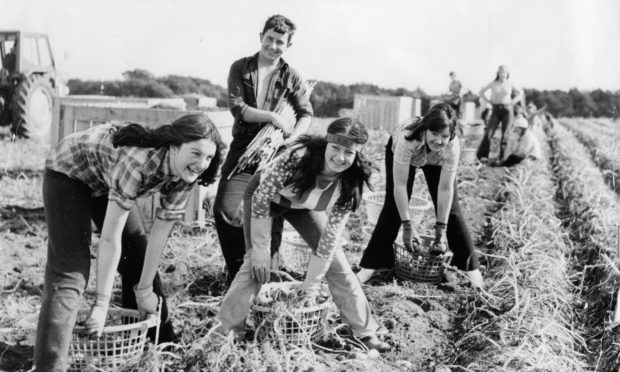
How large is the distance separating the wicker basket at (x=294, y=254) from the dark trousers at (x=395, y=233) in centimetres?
35

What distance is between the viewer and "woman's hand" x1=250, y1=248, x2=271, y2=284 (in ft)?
8.95

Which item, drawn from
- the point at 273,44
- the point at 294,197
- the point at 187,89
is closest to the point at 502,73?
the point at 273,44

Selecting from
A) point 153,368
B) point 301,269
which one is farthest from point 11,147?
point 153,368

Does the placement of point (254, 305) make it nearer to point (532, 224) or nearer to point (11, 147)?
point (532, 224)

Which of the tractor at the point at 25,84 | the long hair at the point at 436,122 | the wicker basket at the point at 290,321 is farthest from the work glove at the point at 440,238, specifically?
the tractor at the point at 25,84

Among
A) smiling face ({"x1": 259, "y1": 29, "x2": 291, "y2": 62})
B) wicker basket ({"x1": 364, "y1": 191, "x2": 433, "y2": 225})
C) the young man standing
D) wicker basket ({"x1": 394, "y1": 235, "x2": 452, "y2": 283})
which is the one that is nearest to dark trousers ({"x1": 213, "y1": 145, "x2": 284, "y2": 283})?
the young man standing

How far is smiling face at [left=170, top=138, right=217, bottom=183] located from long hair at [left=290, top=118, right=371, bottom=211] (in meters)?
0.44

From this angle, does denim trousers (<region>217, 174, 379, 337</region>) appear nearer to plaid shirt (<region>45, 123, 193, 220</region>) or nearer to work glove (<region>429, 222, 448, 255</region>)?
plaid shirt (<region>45, 123, 193, 220</region>)

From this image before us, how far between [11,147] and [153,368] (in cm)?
685

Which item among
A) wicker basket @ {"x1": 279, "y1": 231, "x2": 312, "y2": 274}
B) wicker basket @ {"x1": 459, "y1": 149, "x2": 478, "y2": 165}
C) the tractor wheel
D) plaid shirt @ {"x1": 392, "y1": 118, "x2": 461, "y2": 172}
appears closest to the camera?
plaid shirt @ {"x1": 392, "y1": 118, "x2": 461, "y2": 172}

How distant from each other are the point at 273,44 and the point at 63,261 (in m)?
1.47

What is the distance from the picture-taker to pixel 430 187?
13.0 ft

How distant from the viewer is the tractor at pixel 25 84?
367 inches

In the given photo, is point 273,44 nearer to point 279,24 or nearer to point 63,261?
point 279,24
